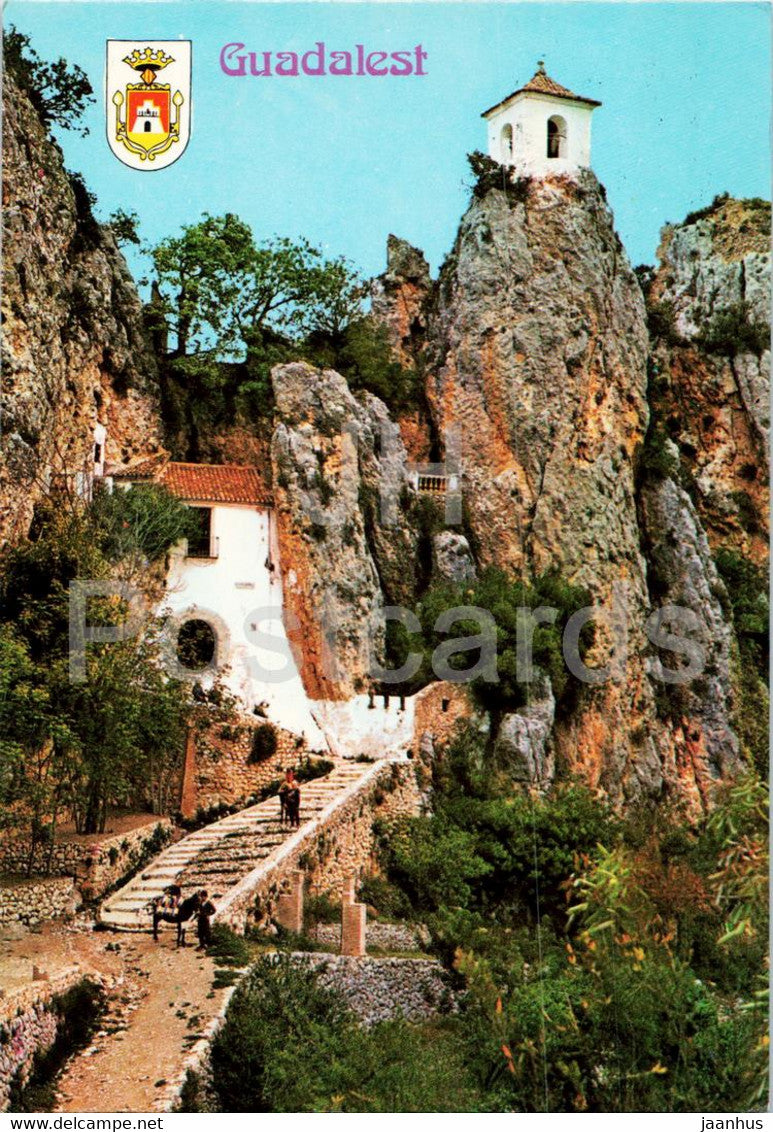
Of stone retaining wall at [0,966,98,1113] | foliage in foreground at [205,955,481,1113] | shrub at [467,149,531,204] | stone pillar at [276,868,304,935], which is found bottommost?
foliage in foreground at [205,955,481,1113]

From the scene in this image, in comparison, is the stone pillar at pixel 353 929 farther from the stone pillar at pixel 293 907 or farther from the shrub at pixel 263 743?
the shrub at pixel 263 743

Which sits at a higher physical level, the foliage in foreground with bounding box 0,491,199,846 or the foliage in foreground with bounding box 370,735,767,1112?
the foliage in foreground with bounding box 0,491,199,846

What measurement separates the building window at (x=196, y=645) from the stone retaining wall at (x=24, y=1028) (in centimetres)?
595

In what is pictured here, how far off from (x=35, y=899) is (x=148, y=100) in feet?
30.5

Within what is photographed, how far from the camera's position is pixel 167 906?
16422mm

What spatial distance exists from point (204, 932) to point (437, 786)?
4.37m

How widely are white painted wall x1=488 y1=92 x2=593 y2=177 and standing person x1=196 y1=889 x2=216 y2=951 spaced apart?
10864 millimetres

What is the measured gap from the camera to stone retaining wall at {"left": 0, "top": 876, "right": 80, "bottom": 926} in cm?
1636

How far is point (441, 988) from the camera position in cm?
1594

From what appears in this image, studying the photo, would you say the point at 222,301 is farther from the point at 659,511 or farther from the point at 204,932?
the point at 204,932

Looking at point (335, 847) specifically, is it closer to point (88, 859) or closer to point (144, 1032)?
point (88, 859)

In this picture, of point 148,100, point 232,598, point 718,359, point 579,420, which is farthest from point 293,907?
point 718,359

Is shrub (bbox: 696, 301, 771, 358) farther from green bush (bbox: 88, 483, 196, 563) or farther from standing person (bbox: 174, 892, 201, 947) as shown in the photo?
standing person (bbox: 174, 892, 201, 947)

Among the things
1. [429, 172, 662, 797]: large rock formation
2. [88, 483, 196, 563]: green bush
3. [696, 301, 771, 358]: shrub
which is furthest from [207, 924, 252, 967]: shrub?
[696, 301, 771, 358]: shrub
